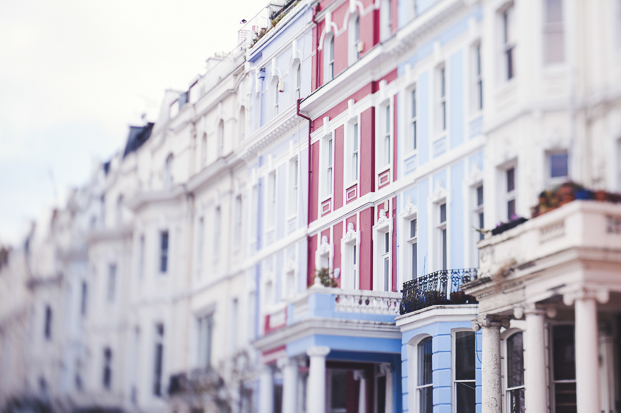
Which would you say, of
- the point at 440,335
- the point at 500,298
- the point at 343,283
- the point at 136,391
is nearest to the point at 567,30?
the point at 500,298

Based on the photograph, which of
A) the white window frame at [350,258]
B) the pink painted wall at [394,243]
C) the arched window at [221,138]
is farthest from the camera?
the arched window at [221,138]

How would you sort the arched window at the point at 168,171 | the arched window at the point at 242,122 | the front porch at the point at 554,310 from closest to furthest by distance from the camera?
the front porch at the point at 554,310 → the arched window at the point at 242,122 → the arched window at the point at 168,171

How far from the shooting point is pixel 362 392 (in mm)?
25625

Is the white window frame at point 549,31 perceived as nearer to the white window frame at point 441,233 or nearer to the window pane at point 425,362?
the white window frame at point 441,233

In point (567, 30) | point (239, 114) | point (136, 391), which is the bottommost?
point (136, 391)

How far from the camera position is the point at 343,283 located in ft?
87.8

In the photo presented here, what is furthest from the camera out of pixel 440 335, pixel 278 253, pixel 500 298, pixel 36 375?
pixel 278 253

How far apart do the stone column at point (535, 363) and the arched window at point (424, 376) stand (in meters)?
5.62

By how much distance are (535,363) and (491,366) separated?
1812 mm

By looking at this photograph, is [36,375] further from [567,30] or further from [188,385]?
[567,30]

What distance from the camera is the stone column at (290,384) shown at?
24594 mm

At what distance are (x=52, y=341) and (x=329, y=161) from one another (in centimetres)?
924

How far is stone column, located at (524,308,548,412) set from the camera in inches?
659

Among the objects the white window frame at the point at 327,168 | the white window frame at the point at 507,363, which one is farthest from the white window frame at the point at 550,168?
the white window frame at the point at 327,168
